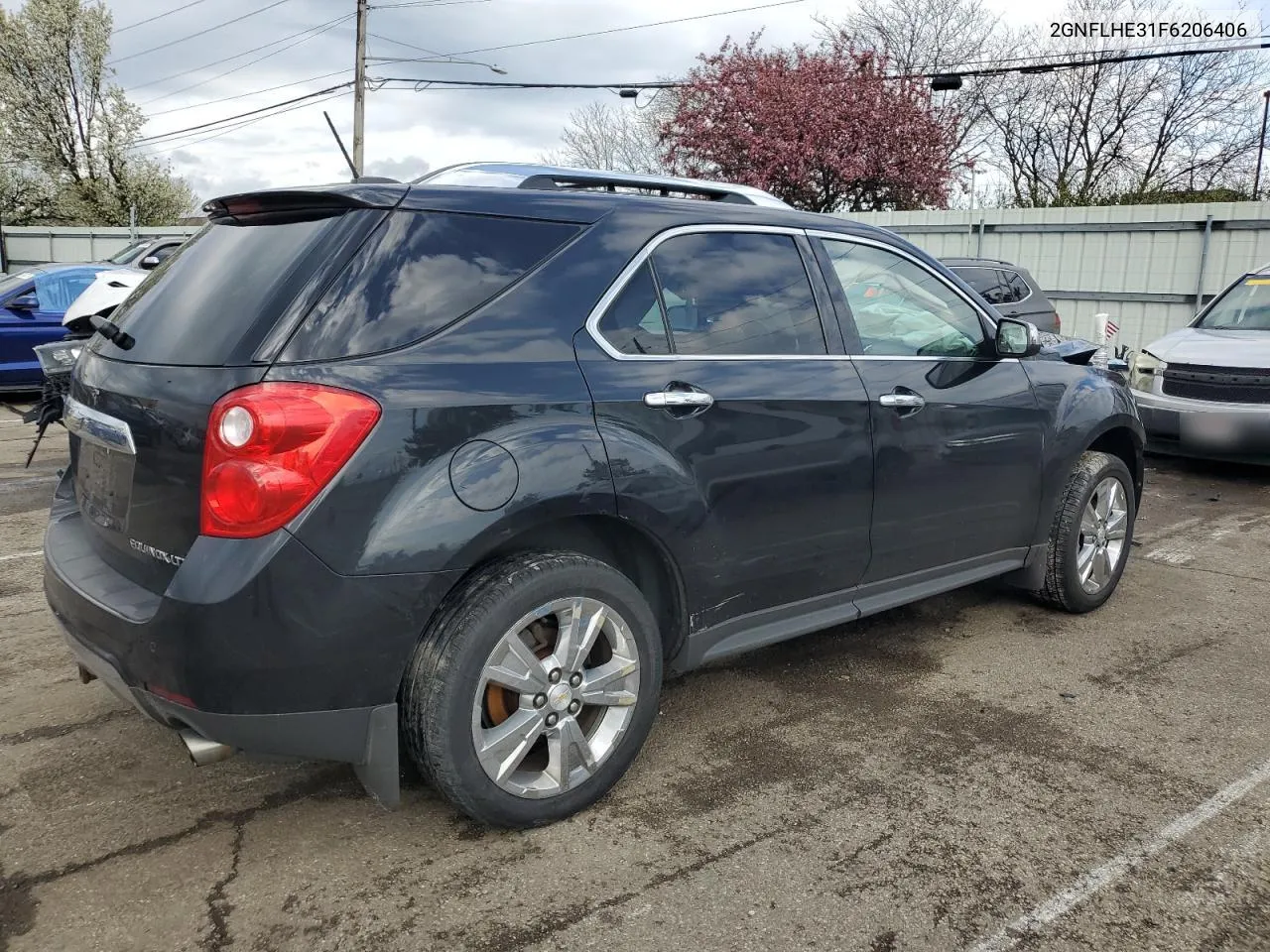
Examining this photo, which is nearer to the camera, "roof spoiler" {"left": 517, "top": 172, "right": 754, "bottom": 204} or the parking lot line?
the parking lot line

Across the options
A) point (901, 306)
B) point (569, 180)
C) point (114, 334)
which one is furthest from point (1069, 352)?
point (114, 334)

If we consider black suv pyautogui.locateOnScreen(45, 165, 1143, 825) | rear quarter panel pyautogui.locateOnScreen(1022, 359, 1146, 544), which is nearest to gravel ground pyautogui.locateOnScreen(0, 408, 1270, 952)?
black suv pyautogui.locateOnScreen(45, 165, 1143, 825)

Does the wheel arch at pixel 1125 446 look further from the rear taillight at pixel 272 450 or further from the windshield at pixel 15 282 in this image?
the windshield at pixel 15 282

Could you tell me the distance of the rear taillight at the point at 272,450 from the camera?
2.40 m

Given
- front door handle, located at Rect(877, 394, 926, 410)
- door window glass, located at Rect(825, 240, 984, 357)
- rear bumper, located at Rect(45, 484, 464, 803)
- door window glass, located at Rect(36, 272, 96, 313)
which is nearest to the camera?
rear bumper, located at Rect(45, 484, 464, 803)

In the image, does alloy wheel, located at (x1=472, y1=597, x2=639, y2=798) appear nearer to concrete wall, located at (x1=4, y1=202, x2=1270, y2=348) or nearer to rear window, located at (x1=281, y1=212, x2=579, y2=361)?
rear window, located at (x1=281, y1=212, x2=579, y2=361)

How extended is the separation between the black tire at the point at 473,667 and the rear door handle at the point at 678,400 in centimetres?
50

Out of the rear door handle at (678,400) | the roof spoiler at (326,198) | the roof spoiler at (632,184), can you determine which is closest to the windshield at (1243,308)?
the roof spoiler at (632,184)

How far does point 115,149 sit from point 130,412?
35.4m

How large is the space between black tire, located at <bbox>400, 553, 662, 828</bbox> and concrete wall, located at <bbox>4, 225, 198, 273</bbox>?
1041 inches

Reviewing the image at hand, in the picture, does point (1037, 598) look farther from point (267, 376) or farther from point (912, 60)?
point (912, 60)

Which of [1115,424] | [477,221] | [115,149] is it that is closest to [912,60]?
[115,149]

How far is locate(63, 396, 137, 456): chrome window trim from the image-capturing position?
8.91 feet

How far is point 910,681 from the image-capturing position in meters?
4.03
